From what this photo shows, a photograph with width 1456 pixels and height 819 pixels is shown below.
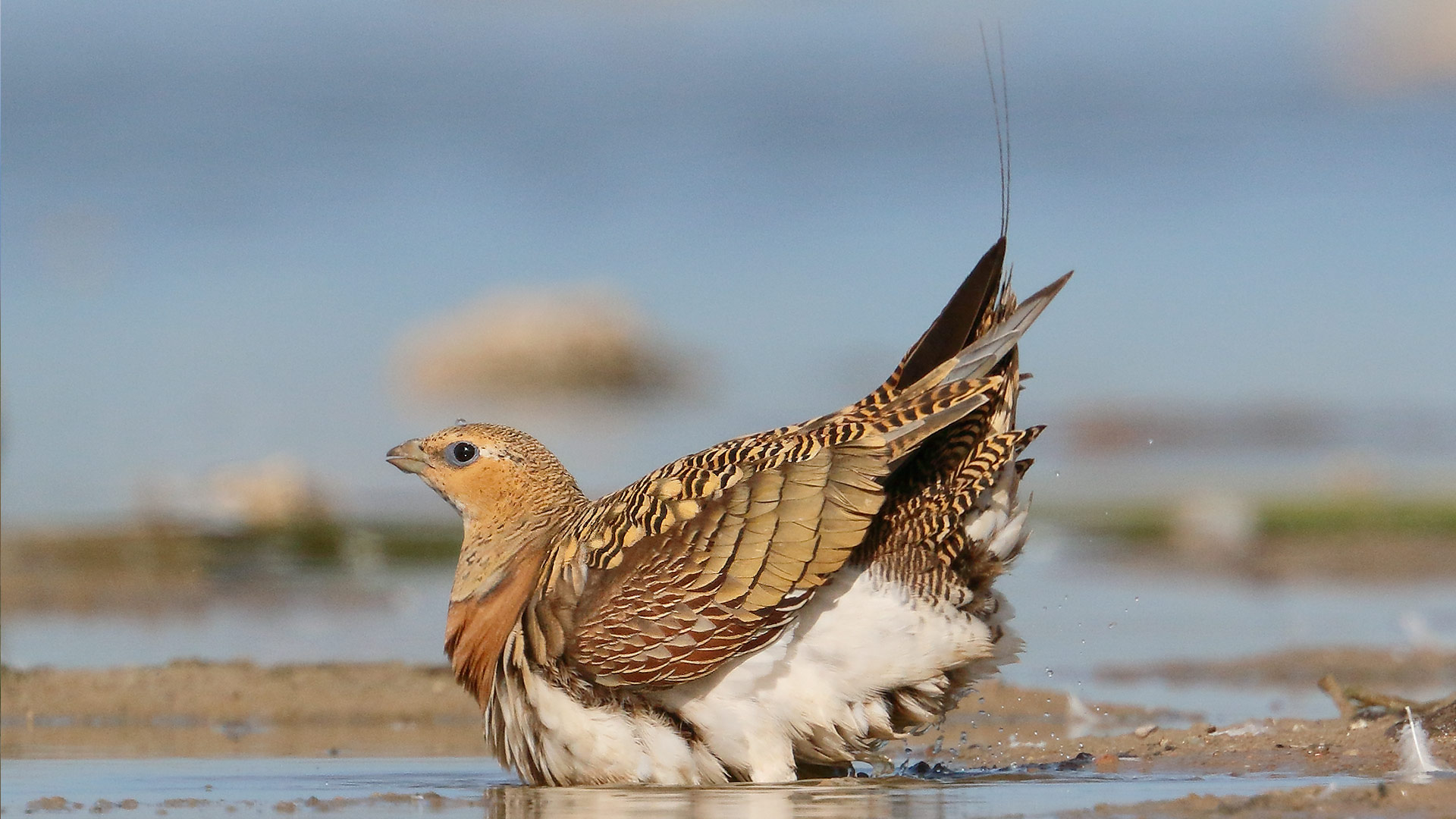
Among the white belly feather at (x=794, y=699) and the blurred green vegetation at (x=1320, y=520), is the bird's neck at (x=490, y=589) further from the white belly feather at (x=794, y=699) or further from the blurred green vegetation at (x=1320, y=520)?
the blurred green vegetation at (x=1320, y=520)

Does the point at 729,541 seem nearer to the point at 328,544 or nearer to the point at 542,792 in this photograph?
the point at 542,792

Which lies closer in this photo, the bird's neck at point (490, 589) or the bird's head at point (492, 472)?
the bird's neck at point (490, 589)

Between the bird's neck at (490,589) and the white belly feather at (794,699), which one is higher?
the bird's neck at (490,589)

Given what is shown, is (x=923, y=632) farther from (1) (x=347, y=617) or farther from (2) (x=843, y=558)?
(1) (x=347, y=617)

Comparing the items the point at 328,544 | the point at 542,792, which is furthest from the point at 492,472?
the point at 328,544

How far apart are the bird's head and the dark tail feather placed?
1.53 meters

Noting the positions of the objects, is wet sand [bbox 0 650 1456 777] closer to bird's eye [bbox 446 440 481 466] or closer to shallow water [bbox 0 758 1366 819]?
shallow water [bbox 0 758 1366 819]

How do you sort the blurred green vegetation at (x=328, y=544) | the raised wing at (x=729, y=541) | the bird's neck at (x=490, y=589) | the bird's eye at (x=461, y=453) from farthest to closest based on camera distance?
1. the blurred green vegetation at (x=328, y=544)
2. the bird's eye at (x=461, y=453)
3. the bird's neck at (x=490, y=589)
4. the raised wing at (x=729, y=541)

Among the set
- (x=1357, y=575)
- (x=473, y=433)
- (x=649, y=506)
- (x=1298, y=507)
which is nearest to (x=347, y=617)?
(x=473, y=433)

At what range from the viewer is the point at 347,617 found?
13938mm

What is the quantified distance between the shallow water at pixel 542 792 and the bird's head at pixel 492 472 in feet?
3.75

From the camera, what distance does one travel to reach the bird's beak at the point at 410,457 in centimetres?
834

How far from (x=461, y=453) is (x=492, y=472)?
19cm

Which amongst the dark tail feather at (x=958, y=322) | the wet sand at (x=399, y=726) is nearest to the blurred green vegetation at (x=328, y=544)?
the wet sand at (x=399, y=726)
